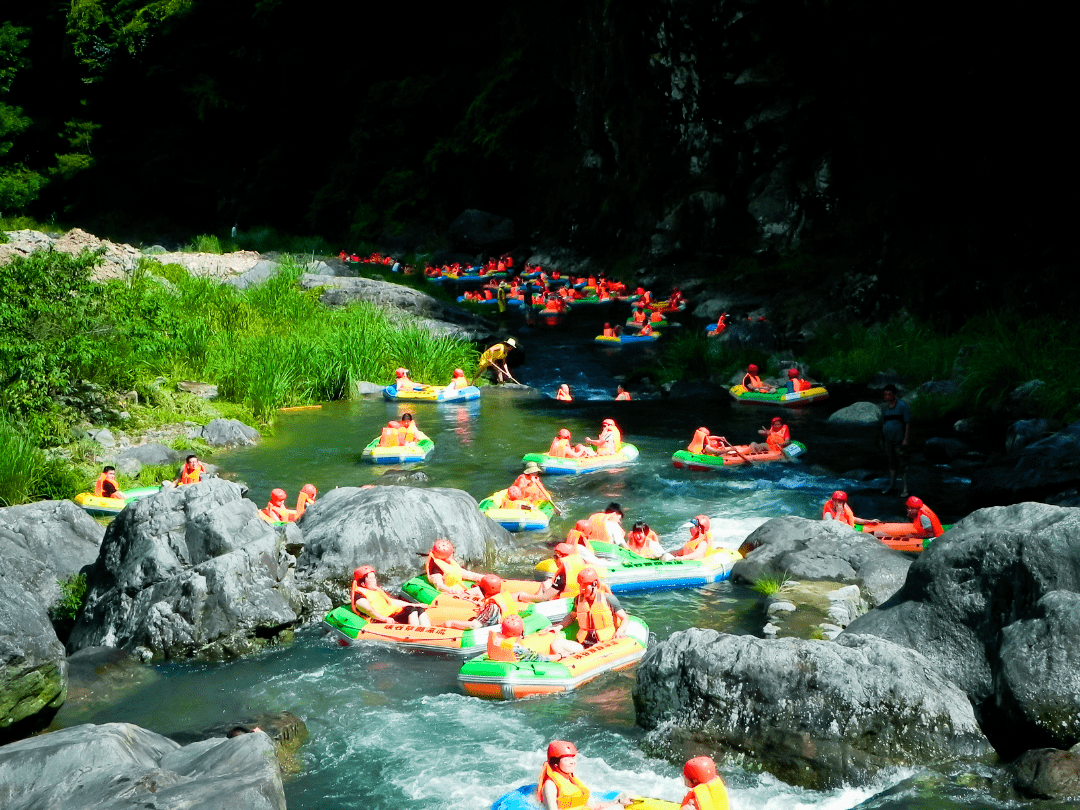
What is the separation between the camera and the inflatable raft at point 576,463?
16625mm

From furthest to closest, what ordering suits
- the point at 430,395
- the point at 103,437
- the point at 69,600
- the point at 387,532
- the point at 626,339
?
1. the point at 626,339
2. the point at 430,395
3. the point at 103,437
4. the point at 387,532
5. the point at 69,600

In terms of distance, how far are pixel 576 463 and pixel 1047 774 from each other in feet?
33.7

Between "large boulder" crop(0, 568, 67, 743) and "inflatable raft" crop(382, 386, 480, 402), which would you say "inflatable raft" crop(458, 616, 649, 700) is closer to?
"large boulder" crop(0, 568, 67, 743)

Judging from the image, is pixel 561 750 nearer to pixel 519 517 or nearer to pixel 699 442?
pixel 519 517

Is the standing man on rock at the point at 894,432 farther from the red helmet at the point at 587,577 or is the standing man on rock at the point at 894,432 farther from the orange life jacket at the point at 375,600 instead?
the orange life jacket at the point at 375,600

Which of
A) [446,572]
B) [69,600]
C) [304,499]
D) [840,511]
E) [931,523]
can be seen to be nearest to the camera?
[69,600]

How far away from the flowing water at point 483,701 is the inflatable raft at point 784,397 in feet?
11.1

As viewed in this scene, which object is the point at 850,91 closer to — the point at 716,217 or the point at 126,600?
the point at 716,217

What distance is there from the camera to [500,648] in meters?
9.34

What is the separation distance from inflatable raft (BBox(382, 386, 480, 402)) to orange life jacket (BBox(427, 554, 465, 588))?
11.0 metres

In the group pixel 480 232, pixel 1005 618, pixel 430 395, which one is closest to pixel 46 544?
pixel 1005 618

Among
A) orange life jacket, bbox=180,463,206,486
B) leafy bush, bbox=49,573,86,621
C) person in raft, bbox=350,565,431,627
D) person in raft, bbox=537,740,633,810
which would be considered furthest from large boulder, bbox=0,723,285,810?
orange life jacket, bbox=180,463,206,486

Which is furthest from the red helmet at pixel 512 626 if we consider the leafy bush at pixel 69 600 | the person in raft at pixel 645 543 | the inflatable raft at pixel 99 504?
the inflatable raft at pixel 99 504

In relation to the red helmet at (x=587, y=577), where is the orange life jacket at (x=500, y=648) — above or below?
below
